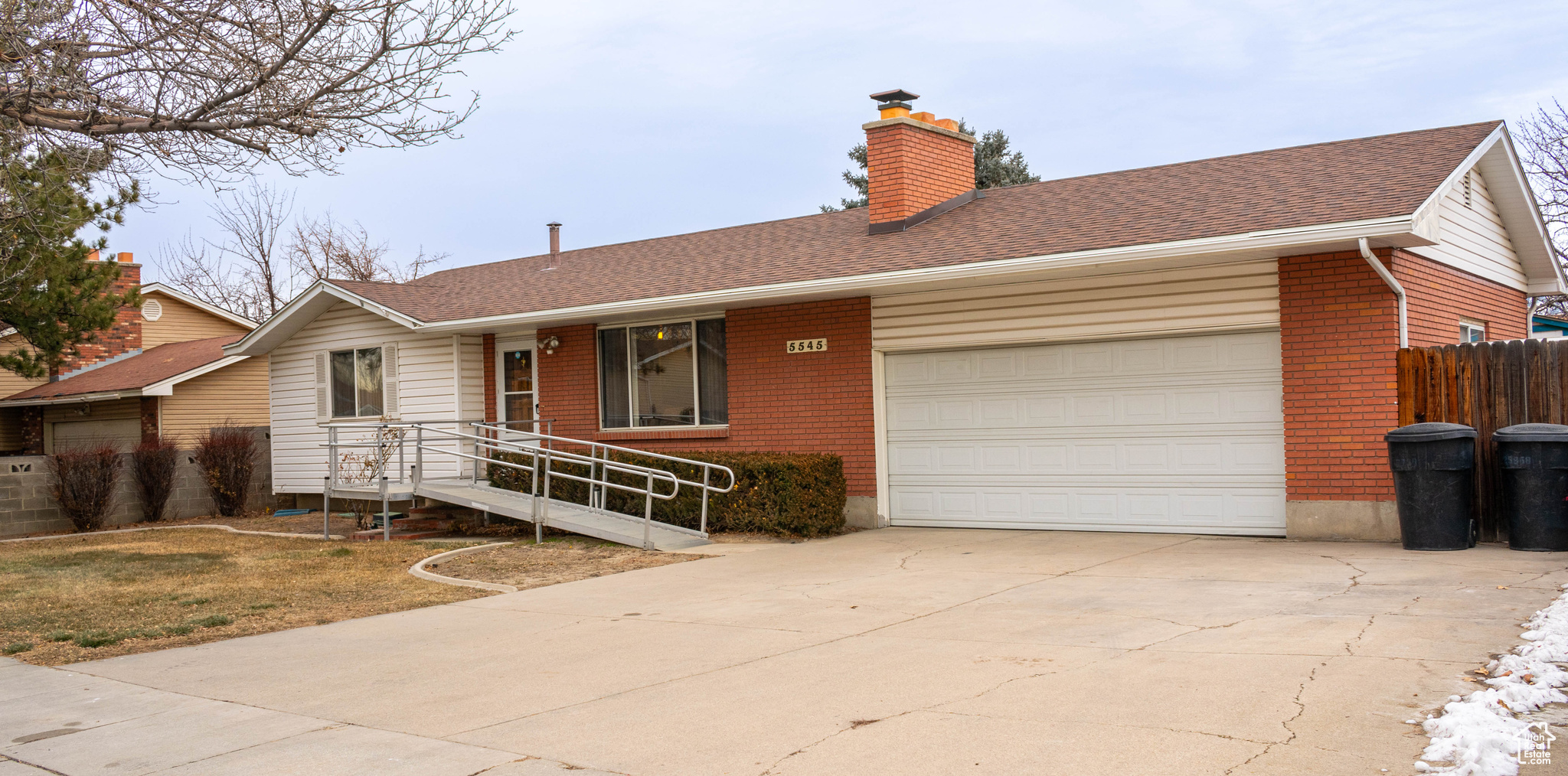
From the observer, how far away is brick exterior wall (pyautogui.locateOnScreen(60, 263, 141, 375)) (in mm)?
26516

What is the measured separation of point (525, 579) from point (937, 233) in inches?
266

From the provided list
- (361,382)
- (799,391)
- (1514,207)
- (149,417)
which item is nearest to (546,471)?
(799,391)

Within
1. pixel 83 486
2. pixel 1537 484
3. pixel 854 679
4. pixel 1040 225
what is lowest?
pixel 854 679

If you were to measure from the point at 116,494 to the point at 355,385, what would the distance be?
211 inches

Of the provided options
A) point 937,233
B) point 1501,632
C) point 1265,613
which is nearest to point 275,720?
point 1265,613

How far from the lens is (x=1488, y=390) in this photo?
35.2 feet

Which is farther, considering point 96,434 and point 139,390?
point 96,434

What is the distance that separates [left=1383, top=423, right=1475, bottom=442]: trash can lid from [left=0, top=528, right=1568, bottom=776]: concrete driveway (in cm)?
99

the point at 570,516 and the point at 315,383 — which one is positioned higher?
the point at 315,383

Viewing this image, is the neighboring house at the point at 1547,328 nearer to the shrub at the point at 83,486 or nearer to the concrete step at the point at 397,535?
the concrete step at the point at 397,535

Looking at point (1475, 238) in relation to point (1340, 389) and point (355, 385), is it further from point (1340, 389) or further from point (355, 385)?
point (355, 385)

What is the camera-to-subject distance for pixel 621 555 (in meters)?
12.2

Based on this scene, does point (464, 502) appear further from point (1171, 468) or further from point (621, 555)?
point (1171, 468)

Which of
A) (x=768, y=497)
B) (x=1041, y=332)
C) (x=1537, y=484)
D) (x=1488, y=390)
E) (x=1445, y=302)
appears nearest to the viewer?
(x=1537, y=484)
